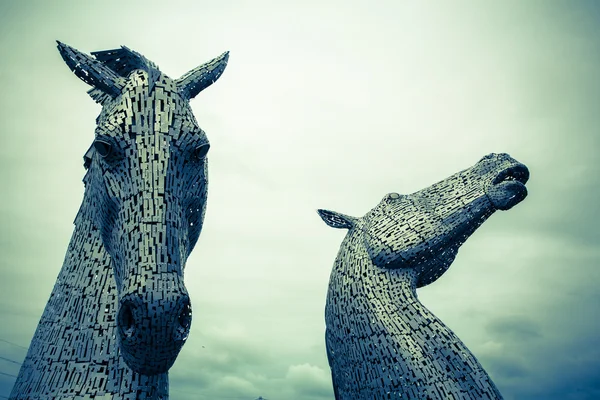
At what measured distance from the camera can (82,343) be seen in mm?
2008

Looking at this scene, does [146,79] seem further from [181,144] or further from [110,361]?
[110,361]

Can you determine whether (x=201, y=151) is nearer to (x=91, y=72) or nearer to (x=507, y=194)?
(x=91, y=72)

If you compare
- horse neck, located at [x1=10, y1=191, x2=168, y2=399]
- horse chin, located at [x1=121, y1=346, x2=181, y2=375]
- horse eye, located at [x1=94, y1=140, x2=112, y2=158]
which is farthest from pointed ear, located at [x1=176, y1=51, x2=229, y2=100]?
horse chin, located at [x1=121, y1=346, x2=181, y2=375]

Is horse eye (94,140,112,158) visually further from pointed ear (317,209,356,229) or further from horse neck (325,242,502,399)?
pointed ear (317,209,356,229)

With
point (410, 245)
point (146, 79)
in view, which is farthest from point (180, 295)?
point (410, 245)

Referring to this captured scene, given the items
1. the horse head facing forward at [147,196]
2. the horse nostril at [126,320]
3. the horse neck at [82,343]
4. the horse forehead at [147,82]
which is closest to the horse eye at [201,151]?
the horse head facing forward at [147,196]

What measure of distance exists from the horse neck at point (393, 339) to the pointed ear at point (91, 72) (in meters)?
2.22

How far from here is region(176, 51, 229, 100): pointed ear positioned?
2359 mm

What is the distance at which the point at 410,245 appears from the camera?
3.70 metres

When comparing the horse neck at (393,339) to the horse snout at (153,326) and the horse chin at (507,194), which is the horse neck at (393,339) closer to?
the horse chin at (507,194)

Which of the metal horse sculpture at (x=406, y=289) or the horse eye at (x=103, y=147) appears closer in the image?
the horse eye at (x=103, y=147)

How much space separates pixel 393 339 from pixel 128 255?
215cm

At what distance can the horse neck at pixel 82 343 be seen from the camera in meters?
1.93

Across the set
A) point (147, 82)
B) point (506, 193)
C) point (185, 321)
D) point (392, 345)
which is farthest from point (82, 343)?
point (506, 193)
